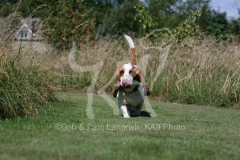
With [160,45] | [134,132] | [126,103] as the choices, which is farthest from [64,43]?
[134,132]

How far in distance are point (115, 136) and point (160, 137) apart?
0.65 meters

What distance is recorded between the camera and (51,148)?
17.5 ft

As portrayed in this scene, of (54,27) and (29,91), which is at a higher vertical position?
(54,27)

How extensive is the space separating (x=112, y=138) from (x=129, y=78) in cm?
305

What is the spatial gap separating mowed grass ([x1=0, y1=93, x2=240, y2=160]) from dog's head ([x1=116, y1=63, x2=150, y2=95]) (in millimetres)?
758

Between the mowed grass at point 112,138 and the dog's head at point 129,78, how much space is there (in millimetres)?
758

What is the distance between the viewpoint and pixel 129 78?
922 cm

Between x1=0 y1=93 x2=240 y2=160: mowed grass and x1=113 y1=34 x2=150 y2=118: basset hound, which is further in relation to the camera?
x1=113 y1=34 x2=150 y2=118: basset hound

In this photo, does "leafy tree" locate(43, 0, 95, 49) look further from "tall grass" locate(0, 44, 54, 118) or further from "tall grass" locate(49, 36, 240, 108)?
"tall grass" locate(0, 44, 54, 118)

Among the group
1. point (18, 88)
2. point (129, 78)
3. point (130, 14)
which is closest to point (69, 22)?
point (129, 78)

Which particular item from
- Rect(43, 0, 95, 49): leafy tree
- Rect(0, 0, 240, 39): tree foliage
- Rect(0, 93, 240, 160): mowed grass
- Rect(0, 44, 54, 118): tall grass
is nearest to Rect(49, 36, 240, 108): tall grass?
Rect(0, 44, 54, 118): tall grass

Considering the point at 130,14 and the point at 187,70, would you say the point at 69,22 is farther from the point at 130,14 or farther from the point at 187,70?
the point at 130,14

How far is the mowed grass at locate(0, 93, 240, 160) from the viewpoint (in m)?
5.18

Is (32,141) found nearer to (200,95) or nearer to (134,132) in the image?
(134,132)
